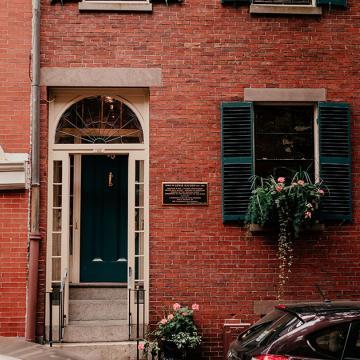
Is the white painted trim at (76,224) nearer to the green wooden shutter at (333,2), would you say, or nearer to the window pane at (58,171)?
the window pane at (58,171)

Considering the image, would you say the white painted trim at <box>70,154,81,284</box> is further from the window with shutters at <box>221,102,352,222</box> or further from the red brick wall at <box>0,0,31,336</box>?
the window with shutters at <box>221,102,352,222</box>

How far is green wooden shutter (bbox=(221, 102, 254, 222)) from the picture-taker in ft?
31.4

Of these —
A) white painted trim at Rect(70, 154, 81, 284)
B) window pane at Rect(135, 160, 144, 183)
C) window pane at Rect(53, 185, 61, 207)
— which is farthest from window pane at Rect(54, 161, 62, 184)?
window pane at Rect(135, 160, 144, 183)

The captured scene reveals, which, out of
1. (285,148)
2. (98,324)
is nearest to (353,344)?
(285,148)

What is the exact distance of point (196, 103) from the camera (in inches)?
383

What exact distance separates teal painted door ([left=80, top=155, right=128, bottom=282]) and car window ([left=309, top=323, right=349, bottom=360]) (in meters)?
5.23

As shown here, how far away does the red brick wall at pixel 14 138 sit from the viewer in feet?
30.3

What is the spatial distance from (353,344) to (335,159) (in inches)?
187

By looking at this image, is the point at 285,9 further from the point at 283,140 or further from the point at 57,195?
the point at 57,195

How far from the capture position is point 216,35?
9.84 m

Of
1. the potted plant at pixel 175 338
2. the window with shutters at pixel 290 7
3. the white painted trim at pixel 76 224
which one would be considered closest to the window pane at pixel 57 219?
the white painted trim at pixel 76 224

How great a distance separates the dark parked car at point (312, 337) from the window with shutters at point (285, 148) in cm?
380

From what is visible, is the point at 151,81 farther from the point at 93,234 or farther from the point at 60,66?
the point at 93,234

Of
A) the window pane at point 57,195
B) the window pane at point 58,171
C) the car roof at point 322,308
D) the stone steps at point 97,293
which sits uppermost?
the window pane at point 58,171
